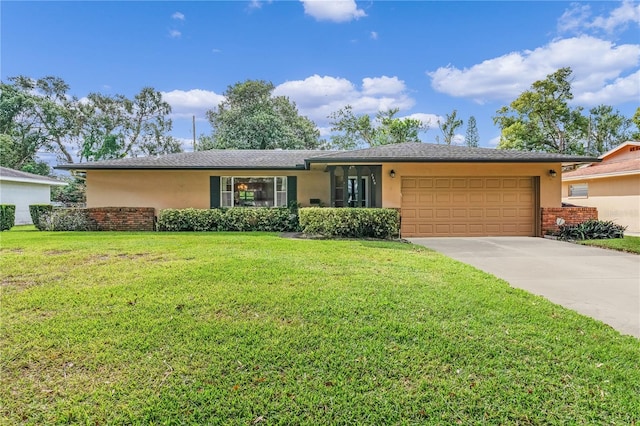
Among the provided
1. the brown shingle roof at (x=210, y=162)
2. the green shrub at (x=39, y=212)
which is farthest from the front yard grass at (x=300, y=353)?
the green shrub at (x=39, y=212)

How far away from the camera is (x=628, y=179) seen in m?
14.5

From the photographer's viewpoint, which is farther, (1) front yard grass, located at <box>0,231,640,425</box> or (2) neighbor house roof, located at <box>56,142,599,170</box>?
(2) neighbor house roof, located at <box>56,142,599,170</box>

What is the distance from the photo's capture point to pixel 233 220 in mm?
12742

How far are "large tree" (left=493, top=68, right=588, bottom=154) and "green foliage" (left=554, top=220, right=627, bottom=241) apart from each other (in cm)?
1907

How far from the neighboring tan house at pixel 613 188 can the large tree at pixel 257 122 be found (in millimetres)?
17633

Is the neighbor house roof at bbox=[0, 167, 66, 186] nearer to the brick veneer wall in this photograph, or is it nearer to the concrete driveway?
the concrete driveway

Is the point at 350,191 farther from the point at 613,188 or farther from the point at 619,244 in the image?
the point at 613,188

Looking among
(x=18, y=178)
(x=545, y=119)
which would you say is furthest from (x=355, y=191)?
(x=545, y=119)

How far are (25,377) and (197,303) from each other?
1.59m

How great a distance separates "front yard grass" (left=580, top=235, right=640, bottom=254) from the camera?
880 centimetres

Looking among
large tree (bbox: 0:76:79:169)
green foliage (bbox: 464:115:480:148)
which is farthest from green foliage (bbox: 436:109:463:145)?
large tree (bbox: 0:76:79:169)

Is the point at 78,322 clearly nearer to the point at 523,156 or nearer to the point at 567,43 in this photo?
the point at 523,156

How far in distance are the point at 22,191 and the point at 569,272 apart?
23.1 metres

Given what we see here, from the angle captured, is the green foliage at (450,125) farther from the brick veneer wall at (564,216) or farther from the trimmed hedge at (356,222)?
the trimmed hedge at (356,222)
